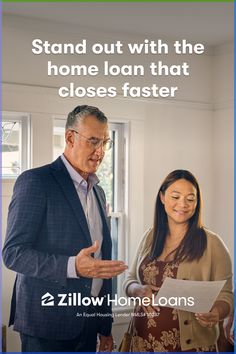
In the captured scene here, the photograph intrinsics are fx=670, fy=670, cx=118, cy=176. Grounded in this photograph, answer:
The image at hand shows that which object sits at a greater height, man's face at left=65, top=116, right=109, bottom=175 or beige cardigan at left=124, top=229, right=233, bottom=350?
man's face at left=65, top=116, right=109, bottom=175

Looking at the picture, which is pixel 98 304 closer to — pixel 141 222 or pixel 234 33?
pixel 141 222

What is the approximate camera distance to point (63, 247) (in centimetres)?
264

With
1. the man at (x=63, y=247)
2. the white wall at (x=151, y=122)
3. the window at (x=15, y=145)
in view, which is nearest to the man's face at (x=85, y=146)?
the man at (x=63, y=247)

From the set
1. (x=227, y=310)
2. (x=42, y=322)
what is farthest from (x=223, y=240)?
(x=42, y=322)

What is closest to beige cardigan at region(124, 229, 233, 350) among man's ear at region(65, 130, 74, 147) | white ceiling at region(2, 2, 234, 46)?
man's ear at region(65, 130, 74, 147)

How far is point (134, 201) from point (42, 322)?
65cm

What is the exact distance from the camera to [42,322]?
8.71 feet

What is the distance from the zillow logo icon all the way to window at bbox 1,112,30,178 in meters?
0.52

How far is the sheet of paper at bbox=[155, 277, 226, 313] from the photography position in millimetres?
2748

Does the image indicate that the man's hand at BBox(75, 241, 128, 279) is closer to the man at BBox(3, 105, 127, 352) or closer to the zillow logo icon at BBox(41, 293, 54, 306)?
the man at BBox(3, 105, 127, 352)

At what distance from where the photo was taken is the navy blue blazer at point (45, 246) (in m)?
2.62

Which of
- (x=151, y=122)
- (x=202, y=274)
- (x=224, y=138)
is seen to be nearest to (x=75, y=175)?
(x=151, y=122)

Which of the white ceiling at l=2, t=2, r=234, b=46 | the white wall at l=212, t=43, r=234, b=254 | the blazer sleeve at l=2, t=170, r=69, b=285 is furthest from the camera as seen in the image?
the white wall at l=212, t=43, r=234, b=254

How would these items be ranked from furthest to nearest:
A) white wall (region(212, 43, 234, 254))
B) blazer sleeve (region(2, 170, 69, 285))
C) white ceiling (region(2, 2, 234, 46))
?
white wall (region(212, 43, 234, 254)) < white ceiling (region(2, 2, 234, 46)) < blazer sleeve (region(2, 170, 69, 285))
